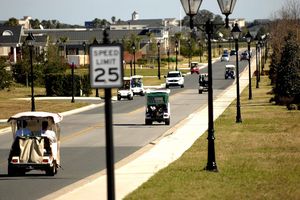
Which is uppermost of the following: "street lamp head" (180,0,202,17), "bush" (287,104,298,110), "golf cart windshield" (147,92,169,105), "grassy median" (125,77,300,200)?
"street lamp head" (180,0,202,17)

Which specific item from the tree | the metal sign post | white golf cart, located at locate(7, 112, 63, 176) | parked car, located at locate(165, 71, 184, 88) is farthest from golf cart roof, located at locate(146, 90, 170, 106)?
parked car, located at locate(165, 71, 184, 88)

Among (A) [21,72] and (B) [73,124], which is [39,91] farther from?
(B) [73,124]

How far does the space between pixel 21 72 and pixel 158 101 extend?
46.9 m

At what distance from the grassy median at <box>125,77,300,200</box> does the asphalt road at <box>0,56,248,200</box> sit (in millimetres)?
2731

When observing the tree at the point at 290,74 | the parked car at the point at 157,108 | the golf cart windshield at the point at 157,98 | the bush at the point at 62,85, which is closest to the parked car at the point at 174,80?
the bush at the point at 62,85

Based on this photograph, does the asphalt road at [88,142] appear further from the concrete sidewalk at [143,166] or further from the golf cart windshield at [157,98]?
the golf cart windshield at [157,98]

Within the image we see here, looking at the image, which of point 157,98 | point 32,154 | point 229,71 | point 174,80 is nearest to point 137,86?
point 174,80

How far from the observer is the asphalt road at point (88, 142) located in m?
22.1

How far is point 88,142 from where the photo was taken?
3584 cm

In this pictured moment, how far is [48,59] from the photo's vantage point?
93.4 meters

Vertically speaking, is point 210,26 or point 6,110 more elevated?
point 210,26

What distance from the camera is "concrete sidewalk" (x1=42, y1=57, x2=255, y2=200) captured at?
19703 millimetres

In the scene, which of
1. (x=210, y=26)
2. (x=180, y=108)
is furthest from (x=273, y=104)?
(x=210, y=26)

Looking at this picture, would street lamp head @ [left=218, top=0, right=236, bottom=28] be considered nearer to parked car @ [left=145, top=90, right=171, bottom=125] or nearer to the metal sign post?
the metal sign post
